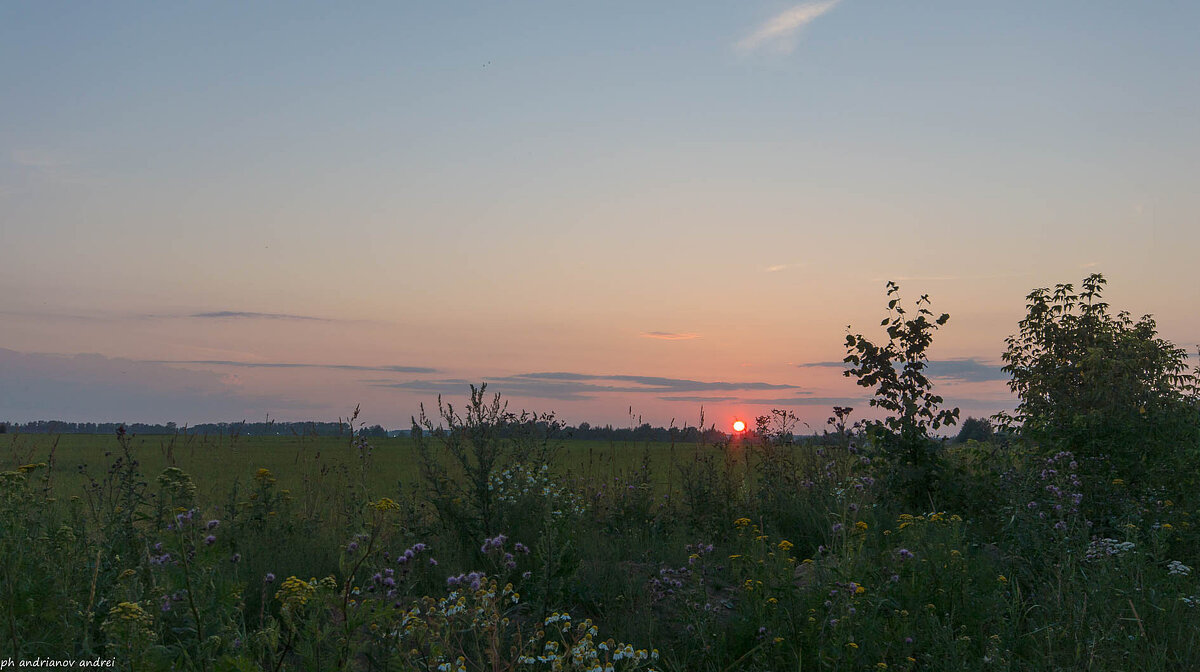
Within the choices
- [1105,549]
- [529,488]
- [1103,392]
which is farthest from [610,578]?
[1103,392]

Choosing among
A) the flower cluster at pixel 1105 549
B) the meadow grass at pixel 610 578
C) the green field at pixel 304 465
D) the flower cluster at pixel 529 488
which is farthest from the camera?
the green field at pixel 304 465

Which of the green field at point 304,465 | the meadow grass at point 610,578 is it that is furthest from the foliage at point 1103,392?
the green field at point 304,465

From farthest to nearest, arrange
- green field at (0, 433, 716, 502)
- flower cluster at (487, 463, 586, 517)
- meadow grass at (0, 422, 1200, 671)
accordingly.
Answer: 1. green field at (0, 433, 716, 502)
2. flower cluster at (487, 463, 586, 517)
3. meadow grass at (0, 422, 1200, 671)

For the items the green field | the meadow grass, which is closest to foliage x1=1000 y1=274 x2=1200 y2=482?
the meadow grass

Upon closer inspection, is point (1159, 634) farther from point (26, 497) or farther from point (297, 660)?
point (26, 497)

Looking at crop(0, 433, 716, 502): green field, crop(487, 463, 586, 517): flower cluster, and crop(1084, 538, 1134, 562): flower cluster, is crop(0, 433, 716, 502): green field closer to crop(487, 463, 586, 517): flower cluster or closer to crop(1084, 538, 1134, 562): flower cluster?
crop(487, 463, 586, 517): flower cluster

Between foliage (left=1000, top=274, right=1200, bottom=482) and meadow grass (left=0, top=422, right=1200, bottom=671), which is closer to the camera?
meadow grass (left=0, top=422, right=1200, bottom=671)

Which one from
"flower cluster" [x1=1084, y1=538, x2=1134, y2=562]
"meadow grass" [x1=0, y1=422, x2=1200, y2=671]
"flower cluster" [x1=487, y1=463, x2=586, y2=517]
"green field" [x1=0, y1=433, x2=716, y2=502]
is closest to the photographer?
"meadow grass" [x1=0, y1=422, x2=1200, y2=671]

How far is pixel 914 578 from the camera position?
5.13m

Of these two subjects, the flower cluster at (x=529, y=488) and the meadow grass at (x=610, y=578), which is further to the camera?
the flower cluster at (x=529, y=488)

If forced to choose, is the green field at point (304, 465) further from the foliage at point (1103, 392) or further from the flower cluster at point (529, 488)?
the foliage at point (1103, 392)


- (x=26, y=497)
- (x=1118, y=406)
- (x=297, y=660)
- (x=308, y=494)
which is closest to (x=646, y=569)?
(x=297, y=660)

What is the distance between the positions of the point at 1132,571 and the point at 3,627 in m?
6.70

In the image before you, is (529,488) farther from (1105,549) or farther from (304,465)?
(304,465)
